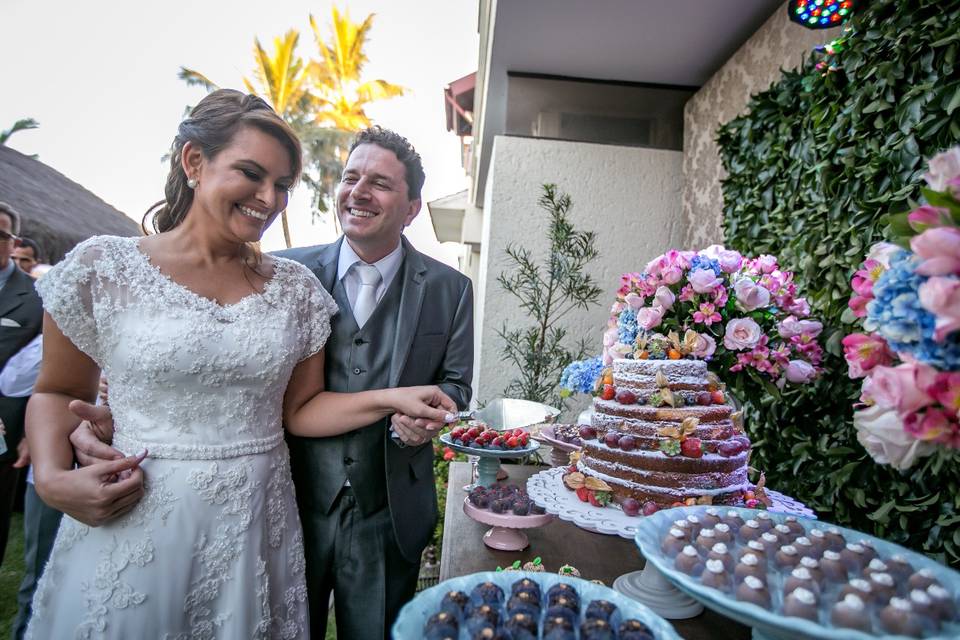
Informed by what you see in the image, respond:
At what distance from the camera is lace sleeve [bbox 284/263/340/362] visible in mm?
1733

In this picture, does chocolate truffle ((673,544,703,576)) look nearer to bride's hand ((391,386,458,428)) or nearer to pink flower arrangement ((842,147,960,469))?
pink flower arrangement ((842,147,960,469))

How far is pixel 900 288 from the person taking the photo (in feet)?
2.67

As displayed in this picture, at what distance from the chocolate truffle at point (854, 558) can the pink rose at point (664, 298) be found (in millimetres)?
1048

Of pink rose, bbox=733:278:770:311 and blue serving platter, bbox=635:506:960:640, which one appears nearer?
blue serving platter, bbox=635:506:960:640

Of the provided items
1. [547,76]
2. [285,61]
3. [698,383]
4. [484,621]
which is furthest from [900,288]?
[285,61]

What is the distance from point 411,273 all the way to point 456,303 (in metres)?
0.23

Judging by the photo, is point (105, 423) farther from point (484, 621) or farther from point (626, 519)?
point (626, 519)

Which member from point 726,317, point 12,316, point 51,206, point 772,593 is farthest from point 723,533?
point 51,206

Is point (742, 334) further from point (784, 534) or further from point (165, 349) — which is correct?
point (165, 349)

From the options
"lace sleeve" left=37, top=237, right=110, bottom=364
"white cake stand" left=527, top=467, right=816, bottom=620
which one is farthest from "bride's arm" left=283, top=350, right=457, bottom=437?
"lace sleeve" left=37, top=237, right=110, bottom=364

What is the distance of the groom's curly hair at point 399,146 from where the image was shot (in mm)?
2090

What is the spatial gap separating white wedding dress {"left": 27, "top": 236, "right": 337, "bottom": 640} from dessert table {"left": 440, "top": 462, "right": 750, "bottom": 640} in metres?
0.58

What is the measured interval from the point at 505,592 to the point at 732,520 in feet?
2.10

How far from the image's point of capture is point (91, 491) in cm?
131
